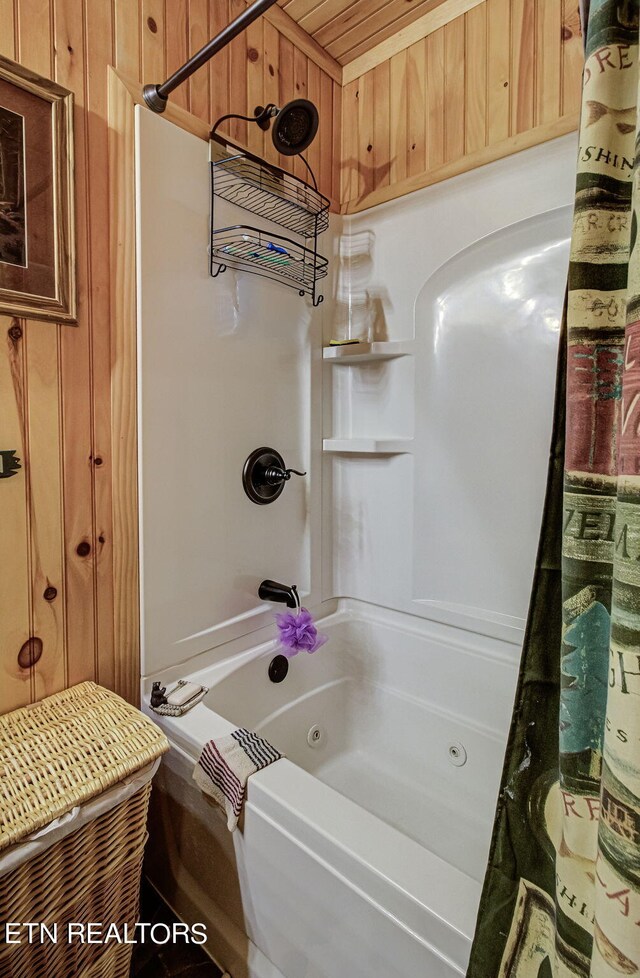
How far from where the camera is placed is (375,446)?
1.72 m

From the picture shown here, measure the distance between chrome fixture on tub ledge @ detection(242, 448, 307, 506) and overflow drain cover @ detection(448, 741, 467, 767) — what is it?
3.22 feet

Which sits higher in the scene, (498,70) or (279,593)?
(498,70)

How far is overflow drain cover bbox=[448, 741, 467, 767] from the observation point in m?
1.54

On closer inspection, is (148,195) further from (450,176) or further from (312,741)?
(312,741)

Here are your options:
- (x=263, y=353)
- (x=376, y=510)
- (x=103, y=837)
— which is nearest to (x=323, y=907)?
(x=103, y=837)

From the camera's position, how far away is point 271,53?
5.28 ft

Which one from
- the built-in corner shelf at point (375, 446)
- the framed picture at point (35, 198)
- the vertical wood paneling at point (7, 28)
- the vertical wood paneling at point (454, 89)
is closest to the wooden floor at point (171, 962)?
the built-in corner shelf at point (375, 446)

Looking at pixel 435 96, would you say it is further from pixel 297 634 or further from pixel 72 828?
pixel 72 828

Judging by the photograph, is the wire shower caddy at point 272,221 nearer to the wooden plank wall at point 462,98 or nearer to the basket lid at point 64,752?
the wooden plank wall at point 462,98

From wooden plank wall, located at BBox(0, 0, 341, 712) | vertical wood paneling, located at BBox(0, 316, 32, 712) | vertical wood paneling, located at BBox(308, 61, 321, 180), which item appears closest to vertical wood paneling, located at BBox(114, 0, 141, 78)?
wooden plank wall, located at BBox(0, 0, 341, 712)

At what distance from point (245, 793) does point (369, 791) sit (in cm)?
73

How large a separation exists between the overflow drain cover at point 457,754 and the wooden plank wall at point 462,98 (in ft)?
5.91

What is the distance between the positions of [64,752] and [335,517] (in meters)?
1.20

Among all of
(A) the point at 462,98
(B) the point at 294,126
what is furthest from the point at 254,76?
(A) the point at 462,98
